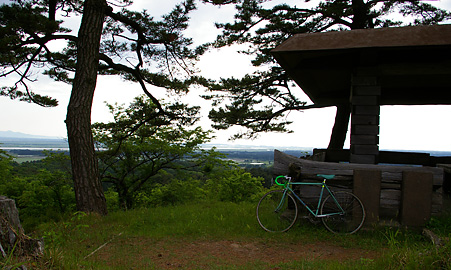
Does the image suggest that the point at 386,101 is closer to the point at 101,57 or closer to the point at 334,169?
the point at 334,169

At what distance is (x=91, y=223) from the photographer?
26.3ft

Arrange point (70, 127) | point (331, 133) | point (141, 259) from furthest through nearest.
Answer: point (331, 133), point (70, 127), point (141, 259)

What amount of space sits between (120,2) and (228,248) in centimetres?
872

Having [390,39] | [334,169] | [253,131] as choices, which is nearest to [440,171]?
[334,169]

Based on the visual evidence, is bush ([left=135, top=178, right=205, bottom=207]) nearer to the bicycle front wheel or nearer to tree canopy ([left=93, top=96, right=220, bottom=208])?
tree canopy ([left=93, top=96, right=220, bottom=208])

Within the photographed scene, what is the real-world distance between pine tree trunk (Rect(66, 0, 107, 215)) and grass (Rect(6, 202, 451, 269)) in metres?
0.94

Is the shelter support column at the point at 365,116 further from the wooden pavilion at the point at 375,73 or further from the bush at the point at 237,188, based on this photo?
the bush at the point at 237,188

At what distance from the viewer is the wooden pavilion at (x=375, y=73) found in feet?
21.1

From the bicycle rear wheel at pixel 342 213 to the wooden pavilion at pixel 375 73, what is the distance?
236 millimetres

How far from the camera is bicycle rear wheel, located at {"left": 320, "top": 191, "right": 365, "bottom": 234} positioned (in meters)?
6.57

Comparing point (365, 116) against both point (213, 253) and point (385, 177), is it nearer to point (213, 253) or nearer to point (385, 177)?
point (385, 177)

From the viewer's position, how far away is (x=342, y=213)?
6.59m

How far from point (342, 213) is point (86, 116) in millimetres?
6776

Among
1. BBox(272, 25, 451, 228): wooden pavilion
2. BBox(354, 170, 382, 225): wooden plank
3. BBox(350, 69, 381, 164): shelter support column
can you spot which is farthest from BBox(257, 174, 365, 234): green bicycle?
BBox(350, 69, 381, 164): shelter support column
